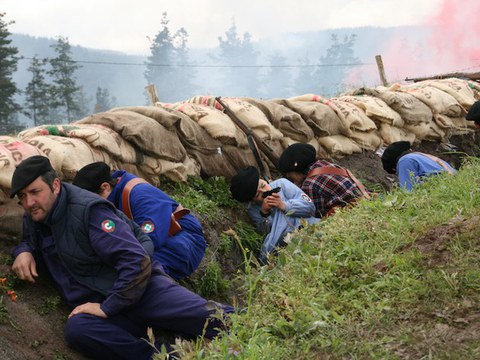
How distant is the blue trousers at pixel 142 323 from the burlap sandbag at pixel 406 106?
6000mm

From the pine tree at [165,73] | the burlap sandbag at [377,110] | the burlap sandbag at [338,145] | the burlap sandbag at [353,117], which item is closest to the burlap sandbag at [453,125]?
the burlap sandbag at [377,110]

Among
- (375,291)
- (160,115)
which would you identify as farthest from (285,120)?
(375,291)

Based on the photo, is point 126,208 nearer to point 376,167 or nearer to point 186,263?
point 186,263

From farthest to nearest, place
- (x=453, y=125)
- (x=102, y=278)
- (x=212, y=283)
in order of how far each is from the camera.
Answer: (x=453, y=125) → (x=212, y=283) → (x=102, y=278)

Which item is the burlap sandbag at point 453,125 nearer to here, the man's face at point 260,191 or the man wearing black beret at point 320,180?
the man wearing black beret at point 320,180

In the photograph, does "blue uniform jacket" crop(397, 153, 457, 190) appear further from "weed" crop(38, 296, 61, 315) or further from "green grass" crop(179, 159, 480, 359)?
"weed" crop(38, 296, 61, 315)

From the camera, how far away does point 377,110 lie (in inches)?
314

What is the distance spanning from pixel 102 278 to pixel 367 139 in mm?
5525

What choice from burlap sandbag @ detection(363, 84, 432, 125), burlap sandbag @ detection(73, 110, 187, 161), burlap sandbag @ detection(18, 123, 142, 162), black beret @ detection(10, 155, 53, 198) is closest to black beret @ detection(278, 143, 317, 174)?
burlap sandbag @ detection(73, 110, 187, 161)

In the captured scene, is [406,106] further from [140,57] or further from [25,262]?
[140,57]

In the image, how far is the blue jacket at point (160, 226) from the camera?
360cm

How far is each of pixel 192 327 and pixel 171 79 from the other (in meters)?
63.2

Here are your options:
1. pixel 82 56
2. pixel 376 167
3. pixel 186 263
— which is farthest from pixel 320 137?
pixel 82 56

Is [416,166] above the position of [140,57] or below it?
above
